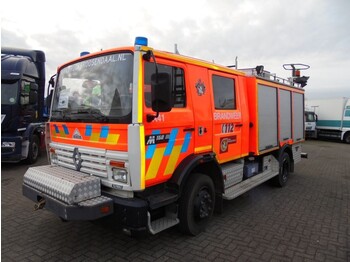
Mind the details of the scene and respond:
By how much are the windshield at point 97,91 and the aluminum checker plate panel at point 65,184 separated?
71cm

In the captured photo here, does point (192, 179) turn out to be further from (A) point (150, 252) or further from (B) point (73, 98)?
(B) point (73, 98)

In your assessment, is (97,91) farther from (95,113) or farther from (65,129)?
(65,129)

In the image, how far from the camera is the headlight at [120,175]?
3.30m

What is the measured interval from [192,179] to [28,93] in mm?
7206

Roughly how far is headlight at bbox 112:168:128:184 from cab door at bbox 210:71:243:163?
172 centimetres

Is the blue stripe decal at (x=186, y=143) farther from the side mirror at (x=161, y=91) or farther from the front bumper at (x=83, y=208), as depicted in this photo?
Result: the front bumper at (x=83, y=208)

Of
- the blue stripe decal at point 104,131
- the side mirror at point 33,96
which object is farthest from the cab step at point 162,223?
the side mirror at point 33,96

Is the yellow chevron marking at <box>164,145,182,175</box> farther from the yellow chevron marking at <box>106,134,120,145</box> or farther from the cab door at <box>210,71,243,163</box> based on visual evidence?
the cab door at <box>210,71,243,163</box>

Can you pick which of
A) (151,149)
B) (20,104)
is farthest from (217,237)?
(20,104)

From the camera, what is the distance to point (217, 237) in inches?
164

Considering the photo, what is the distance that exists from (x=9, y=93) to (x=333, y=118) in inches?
760

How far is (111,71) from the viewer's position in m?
3.54

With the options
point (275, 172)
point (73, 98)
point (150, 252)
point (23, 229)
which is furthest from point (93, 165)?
point (275, 172)

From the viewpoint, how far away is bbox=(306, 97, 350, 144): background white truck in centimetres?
1906
